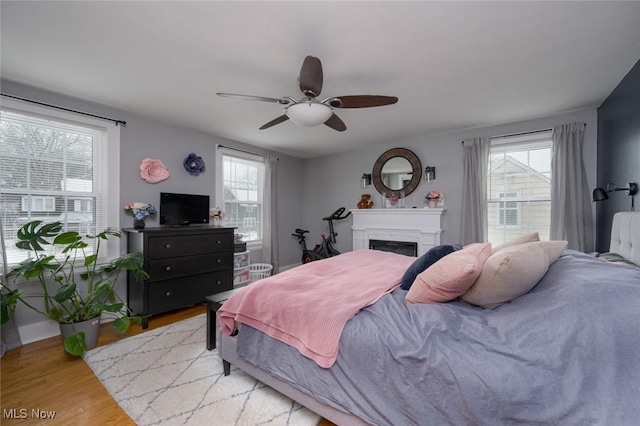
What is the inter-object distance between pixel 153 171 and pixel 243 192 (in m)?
1.49

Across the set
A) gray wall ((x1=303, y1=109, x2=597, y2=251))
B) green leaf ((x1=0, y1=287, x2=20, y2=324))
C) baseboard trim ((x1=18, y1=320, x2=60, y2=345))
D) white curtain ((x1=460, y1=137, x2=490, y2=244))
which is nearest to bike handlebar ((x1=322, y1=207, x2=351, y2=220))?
gray wall ((x1=303, y1=109, x2=597, y2=251))

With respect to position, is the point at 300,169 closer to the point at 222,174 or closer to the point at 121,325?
the point at 222,174

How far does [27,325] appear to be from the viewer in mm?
2547

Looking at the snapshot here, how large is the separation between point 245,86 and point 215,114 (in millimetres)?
941

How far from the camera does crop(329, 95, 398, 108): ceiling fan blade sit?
6.65 feet

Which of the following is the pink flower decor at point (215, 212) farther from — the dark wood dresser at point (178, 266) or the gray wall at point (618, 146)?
the gray wall at point (618, 146)

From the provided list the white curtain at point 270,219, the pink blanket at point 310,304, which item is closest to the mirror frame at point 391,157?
the white curtain at point 270,219

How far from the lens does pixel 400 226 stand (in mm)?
4305

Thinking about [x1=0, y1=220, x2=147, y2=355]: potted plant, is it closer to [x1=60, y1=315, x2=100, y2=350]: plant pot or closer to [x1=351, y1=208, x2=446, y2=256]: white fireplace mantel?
[x1=60, y1=315, x2=100, y2=350]: plant pot

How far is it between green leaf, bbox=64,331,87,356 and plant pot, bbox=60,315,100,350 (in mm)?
227

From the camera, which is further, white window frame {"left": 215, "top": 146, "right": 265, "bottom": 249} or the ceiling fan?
white window frame {"left": 215, "top": 146, "right": 265, "bottom": 249}

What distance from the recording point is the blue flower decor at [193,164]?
3754 mm

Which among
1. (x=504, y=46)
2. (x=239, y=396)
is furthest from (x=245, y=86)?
(x=239, y=396)

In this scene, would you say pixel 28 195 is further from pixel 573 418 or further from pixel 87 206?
pixel 573 418
